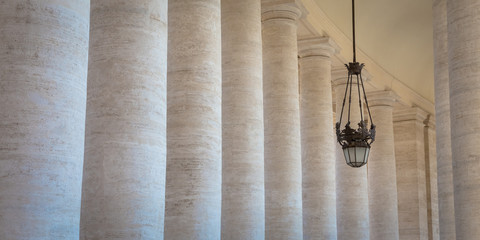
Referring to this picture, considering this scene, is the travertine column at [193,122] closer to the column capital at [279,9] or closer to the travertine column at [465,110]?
the travertine column at [465,110]

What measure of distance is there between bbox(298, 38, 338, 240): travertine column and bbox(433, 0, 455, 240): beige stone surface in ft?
39.3

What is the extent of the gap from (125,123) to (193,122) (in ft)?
20.0

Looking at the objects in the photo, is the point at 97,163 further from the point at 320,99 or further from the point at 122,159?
the point at 320,99

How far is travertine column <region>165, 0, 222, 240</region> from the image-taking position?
74.7 feet

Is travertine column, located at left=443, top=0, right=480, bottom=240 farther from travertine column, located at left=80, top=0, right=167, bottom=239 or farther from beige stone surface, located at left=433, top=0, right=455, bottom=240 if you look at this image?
travertine column, located at left=80, top=0, right=167, bottom=239

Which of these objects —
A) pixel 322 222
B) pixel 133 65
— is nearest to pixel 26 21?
pixel 133 65

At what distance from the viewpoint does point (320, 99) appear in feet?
145

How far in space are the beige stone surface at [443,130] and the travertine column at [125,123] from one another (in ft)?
51.8

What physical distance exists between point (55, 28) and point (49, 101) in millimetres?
1512

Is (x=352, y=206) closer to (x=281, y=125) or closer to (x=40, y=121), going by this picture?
(x=281, y=125)

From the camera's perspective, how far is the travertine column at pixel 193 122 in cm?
2278

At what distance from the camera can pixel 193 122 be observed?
2356 cm

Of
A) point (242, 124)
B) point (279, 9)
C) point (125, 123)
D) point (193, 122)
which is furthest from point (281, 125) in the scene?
point (125, 123)

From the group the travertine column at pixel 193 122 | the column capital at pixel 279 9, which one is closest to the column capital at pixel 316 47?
the column capital at pixel 279 9
